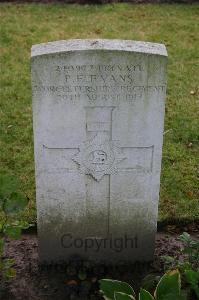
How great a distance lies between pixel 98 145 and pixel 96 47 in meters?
0.68

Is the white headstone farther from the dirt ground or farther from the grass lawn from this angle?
the grass lawn

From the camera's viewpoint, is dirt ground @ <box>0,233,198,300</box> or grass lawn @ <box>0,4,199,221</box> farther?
grass lawn @ <box>0,4,199,221</box>

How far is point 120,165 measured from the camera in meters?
3.91

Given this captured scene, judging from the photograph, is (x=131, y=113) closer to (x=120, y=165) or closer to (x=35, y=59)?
(x=120, y=165)

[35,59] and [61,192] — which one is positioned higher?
[35,59]

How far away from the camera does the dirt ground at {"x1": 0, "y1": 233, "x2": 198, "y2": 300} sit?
399cm

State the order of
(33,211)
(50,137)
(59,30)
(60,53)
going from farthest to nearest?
(59,30), (33,211), (50,137), (60,53)

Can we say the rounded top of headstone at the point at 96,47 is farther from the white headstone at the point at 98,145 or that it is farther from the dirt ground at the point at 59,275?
the dirt ground at the point at 59,275

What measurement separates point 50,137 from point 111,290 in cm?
105

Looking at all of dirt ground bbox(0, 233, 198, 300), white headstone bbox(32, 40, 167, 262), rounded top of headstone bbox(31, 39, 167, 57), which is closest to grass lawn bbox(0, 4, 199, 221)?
dirt ground bbox(0, 233, 198, 300)

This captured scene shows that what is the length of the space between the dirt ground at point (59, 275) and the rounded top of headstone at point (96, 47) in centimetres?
160

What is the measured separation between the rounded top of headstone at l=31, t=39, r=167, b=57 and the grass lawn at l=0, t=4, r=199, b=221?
5.51 ft

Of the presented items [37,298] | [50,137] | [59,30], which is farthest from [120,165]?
[59,30]

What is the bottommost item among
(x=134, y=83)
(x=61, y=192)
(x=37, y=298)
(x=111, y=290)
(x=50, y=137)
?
(x=37, y=298)
